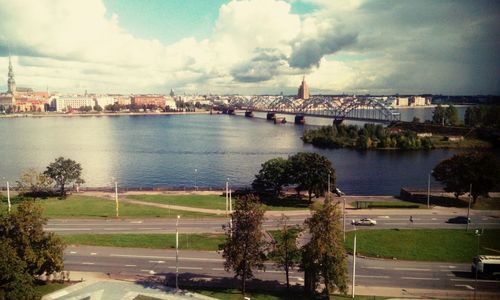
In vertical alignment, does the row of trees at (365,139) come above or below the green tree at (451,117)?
below

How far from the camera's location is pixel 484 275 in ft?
114

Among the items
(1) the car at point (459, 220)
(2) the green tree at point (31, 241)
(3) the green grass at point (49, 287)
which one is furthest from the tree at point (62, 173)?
(1) the car at point (459, 220)

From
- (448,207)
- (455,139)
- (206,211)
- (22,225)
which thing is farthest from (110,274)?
(455,139)

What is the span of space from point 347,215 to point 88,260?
30758 millimetres

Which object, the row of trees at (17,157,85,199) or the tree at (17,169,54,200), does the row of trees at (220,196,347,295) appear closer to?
the row of trees at (17,157,85,199)

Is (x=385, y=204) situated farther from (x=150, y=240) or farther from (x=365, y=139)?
(x=365, y=139)

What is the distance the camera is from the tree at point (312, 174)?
5956 cm

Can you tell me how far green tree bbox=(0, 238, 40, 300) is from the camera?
88.1ft

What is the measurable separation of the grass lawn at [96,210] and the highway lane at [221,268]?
41.0 feet

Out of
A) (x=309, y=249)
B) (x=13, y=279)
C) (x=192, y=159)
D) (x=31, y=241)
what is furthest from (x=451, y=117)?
(x=13, y=279)

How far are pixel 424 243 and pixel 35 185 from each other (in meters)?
54.9

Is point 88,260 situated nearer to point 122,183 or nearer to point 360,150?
point 122,183

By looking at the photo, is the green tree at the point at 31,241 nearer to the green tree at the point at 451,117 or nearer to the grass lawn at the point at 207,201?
the grass lawn at the point at 207,201

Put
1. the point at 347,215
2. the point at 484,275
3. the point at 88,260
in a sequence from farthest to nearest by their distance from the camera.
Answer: the point at 347,215
the point at 88,260
the point at 484,275
